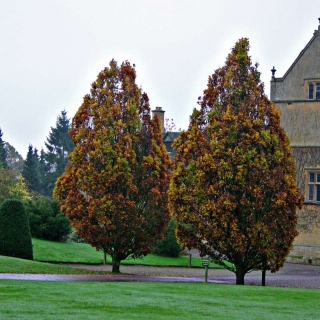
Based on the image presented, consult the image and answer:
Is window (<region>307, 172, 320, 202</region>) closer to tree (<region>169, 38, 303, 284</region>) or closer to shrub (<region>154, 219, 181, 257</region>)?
shrub (<region>154, 219, 181, 257</region>)

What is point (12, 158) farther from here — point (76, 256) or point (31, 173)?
point (76, 256)

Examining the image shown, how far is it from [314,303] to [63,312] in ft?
21.8

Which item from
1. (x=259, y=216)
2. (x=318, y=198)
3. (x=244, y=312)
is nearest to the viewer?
(x=244, y=312)

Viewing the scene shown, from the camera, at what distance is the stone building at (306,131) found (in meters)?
41.9

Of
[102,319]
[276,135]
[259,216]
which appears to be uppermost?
[276,135]

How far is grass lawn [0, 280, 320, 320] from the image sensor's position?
44.9 feet

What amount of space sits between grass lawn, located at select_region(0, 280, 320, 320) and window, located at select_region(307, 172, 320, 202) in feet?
73.5

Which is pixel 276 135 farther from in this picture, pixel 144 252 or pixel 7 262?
pixel 7 262

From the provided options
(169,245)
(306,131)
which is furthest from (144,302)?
(306,131)

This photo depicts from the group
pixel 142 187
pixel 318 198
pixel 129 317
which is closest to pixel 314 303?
pixel 129 317

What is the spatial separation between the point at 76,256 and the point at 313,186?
14.5 m

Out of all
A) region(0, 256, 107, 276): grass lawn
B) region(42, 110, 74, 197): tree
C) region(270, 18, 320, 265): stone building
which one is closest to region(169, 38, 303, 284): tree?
region(0, 256, 107, 276): grass lawn

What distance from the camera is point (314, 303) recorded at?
17234mm

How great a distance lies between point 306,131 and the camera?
42.2 meters
